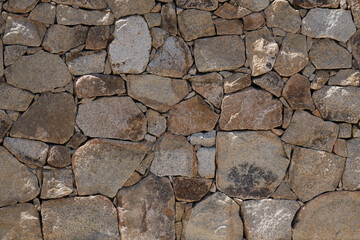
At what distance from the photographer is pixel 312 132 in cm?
261

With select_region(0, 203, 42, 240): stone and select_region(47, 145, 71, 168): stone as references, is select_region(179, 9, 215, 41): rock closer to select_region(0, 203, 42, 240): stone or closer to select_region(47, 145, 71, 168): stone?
select_region(47, 145, 71, 168): stone

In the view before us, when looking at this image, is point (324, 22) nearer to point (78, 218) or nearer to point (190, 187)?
point (190, 187)

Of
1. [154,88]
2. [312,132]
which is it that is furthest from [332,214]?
[154,88]

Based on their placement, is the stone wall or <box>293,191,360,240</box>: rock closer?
the stone wall

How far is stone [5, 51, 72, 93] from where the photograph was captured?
2.54 meters

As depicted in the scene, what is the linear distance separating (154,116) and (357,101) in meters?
1.26

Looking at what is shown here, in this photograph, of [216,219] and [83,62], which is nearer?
[83,62]

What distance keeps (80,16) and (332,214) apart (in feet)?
6.50

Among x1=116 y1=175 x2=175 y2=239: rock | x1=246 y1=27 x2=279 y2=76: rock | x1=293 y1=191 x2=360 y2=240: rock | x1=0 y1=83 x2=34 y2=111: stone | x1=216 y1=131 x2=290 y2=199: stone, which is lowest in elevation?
x1=293 y1=191 x2=360 y2=240: rock

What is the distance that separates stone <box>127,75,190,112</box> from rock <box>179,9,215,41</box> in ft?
0.97

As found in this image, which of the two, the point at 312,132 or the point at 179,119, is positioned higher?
the point at 179,119

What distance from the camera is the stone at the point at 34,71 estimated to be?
2.54 meters

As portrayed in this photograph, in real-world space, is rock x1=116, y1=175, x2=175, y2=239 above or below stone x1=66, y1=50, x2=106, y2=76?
below

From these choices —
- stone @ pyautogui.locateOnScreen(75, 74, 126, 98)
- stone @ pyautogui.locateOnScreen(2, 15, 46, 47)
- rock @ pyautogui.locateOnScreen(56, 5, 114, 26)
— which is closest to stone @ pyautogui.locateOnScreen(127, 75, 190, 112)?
stone @ pyautogui.locateOnScreen(75, 74, 126, 98)
